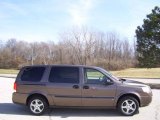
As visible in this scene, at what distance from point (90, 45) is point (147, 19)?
66841 mm

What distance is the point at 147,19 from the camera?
25641mm

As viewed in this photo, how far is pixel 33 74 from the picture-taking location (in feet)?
38.0

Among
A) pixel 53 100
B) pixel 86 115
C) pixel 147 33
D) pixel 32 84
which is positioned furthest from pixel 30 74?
pixel 147 33

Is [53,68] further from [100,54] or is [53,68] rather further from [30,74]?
[100,54]

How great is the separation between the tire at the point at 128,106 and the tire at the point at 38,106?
251 centimetres

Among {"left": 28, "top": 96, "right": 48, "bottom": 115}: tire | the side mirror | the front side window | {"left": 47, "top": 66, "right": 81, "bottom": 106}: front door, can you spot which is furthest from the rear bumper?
the side mirror

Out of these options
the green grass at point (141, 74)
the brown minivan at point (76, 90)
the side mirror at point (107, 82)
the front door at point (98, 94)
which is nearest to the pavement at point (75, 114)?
the brown minivan at point (76, 90)

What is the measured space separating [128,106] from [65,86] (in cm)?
218

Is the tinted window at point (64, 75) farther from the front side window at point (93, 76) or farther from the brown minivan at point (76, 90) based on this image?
the front side window at point (93, 76)

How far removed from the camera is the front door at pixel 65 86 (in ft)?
36.4

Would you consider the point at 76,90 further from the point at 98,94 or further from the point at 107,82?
the point at 107,82

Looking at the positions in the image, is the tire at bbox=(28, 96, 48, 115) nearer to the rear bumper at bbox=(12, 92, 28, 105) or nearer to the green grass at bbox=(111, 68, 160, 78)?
the rear bumper at bbox=(12, 92, 28, 105)

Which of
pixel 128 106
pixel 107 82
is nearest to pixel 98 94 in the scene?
pixel 107 82

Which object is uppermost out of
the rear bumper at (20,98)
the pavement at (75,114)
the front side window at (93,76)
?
the front side window at (93,76)
